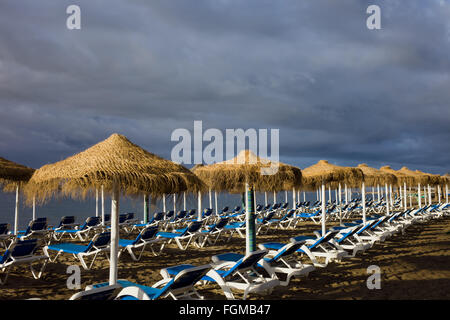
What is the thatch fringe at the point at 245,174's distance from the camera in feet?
20.8

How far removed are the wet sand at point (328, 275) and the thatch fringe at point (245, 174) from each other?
174cm

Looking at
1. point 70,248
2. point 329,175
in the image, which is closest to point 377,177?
point 329,175

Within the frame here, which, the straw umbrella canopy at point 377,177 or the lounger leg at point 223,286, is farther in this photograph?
the straw umbrella canopy at point 377,177

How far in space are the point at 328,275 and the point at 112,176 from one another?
3815 millimetres

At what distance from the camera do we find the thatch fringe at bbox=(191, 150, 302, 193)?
6348mm

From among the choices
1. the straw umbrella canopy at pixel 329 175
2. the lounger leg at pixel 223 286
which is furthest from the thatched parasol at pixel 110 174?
the straw umbrella canopy at pixel 329 175

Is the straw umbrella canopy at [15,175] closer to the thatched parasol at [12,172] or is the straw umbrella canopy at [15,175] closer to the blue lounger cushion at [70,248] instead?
the thatched parasol at [12,172]

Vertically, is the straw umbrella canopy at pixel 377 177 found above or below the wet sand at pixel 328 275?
above

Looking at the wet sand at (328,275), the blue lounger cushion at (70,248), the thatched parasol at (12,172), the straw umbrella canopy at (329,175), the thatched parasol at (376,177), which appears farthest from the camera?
the thatched parasol at (376,177)

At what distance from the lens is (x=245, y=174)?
6285 mm

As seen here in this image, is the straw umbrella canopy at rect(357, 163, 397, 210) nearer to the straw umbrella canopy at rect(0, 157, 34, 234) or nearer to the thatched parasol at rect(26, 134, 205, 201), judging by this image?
the thatched parasol at rect(26, 134, 205, 201)

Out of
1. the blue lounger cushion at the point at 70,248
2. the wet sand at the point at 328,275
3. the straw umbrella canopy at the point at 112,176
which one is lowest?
the wet sand at the point at 328,275
